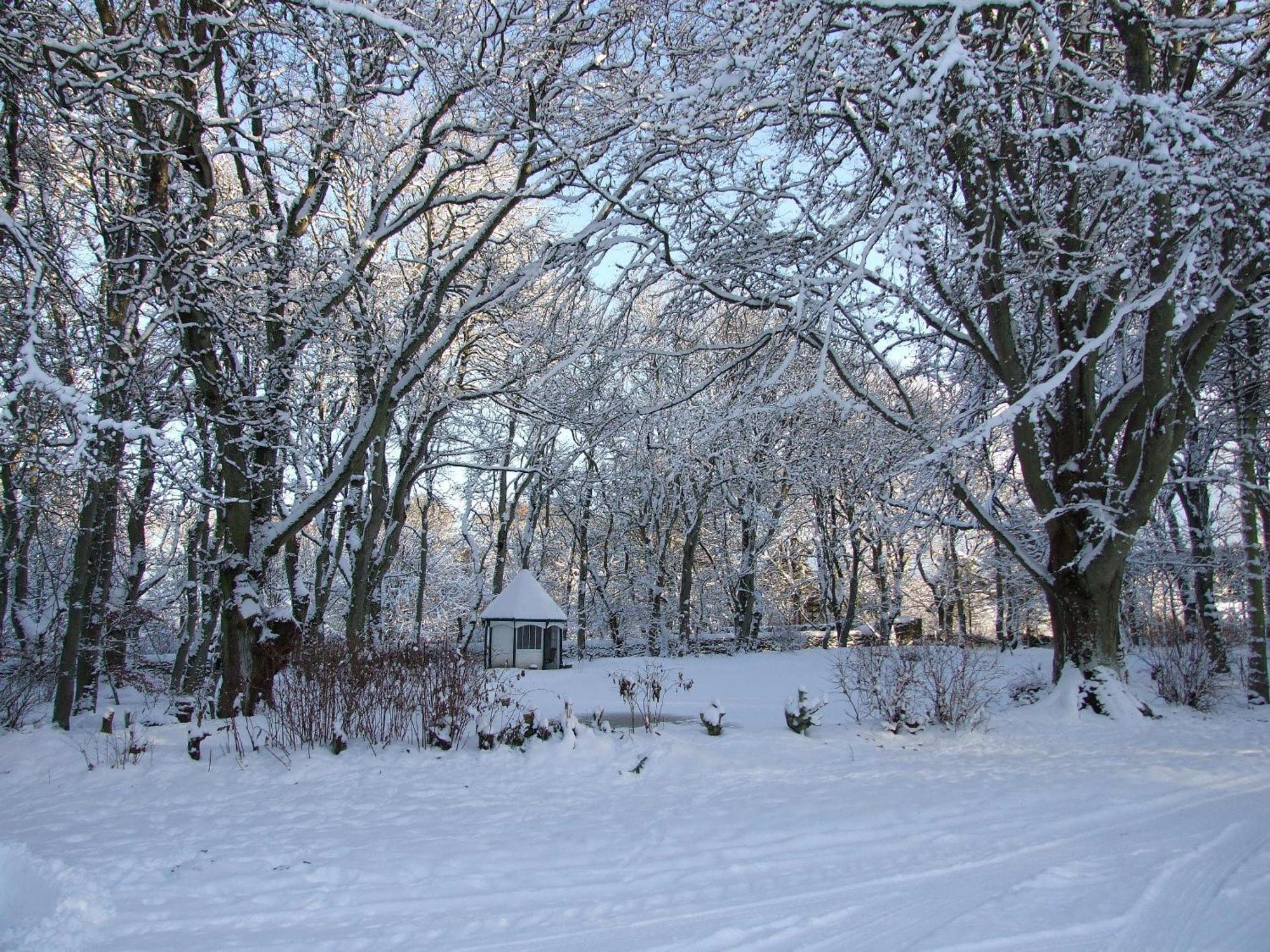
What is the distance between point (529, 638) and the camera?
1875 cm

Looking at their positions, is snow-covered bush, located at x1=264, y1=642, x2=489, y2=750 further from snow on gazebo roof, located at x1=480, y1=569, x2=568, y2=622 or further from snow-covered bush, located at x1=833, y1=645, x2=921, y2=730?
snow on gazebo roof, located at x1=480, y1=569, x2=568, y2=622

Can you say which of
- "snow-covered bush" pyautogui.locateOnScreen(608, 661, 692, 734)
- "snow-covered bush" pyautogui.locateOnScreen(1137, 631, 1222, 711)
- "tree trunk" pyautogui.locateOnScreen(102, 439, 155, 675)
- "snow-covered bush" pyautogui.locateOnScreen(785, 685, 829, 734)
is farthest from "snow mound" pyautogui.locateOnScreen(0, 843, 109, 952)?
"snow-covered bush" pyautogui.locateOnScreen(1137, 631, 1222, 711)

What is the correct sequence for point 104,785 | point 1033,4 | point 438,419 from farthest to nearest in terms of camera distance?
point 438,419
point 104,785
point 1033,4

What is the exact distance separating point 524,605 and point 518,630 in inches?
23.9

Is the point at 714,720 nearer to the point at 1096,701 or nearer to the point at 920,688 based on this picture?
the point at 920,688

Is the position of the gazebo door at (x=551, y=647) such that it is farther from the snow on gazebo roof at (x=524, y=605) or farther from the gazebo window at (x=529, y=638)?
the snow on gazebo roof at (x=524, y=605)

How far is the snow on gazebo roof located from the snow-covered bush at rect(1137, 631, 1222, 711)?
12.4 meters

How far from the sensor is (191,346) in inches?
339

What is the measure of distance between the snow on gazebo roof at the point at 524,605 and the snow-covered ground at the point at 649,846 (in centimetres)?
1095

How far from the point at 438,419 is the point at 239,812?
9.70 metres

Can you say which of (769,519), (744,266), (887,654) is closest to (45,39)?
(744,266)

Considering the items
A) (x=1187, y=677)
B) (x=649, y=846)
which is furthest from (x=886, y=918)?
(x=1187, y=677)

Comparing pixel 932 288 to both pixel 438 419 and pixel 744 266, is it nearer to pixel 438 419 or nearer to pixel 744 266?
pixel 744 266

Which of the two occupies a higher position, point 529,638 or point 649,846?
point 529,638
